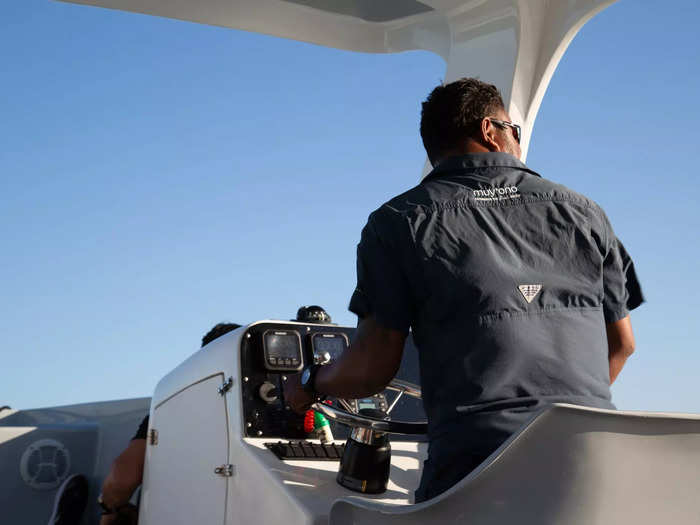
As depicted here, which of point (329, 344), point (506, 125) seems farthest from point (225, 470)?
point (506, 125)

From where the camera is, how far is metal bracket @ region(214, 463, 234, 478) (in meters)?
1.74

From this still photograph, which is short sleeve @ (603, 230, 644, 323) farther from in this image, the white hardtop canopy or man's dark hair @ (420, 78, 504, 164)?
the white hardtop canopy

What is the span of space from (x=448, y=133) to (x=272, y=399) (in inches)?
34.2

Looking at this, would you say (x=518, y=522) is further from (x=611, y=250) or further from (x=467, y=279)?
(x=611, y=250)

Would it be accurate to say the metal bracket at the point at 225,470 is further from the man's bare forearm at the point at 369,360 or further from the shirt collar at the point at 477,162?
the shirt collar at the point at 477,162

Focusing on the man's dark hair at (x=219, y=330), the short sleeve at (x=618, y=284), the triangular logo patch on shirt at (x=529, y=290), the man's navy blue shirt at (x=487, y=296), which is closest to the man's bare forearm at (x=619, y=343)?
the short sleeve at (x=618, y=284)

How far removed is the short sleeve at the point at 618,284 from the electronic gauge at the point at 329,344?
91cm

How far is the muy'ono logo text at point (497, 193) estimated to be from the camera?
124cm

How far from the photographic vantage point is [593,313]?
1.22 meters

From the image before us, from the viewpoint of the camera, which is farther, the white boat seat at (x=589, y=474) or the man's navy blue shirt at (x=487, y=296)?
the man's navy blue shirt at (x=487, y=296)

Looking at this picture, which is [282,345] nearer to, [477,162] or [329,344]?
[329,344]

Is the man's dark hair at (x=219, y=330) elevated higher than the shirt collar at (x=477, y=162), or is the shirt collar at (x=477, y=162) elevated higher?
the shirt collar at (x=477, y=162)

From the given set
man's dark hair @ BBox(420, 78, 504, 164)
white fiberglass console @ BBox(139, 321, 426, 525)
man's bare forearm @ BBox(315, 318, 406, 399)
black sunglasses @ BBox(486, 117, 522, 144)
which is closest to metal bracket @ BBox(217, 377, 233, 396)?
white fiberglass console @ BBox(139, 321, 426, 525)

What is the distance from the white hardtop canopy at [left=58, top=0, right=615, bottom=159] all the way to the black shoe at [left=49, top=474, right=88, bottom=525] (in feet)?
8.98
